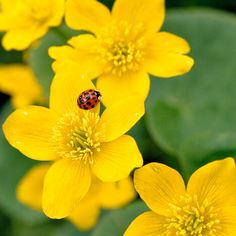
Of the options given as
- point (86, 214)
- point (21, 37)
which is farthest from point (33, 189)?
point (21, 37)

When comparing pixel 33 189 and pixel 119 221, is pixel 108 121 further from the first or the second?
pixel 33 189

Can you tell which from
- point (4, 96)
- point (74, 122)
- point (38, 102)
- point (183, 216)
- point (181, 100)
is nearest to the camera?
point (183, 216)

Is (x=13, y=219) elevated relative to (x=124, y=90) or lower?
lower

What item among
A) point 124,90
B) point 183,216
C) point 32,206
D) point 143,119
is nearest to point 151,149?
point 143,119

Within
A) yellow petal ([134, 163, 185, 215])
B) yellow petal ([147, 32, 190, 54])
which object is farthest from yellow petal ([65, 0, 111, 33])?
yellow petal ([134, 163, 185, 215])

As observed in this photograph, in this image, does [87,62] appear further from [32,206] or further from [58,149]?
[32,206]

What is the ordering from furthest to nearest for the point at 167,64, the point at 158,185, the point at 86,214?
1. the point at 86,214
2. the point at 167,64
3. the point at 158,185

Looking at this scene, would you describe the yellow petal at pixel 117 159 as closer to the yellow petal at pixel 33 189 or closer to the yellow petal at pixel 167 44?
the yellow petal at pixel 167 44
